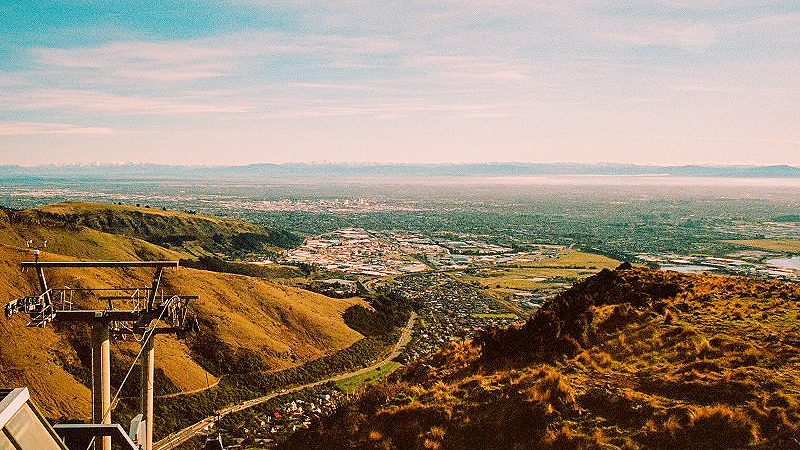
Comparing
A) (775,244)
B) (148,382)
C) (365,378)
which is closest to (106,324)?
(148,382)

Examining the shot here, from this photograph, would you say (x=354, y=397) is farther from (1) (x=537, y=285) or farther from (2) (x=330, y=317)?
(1) (x=537, y=285)

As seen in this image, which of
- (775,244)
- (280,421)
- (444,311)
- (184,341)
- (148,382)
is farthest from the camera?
(775,244)

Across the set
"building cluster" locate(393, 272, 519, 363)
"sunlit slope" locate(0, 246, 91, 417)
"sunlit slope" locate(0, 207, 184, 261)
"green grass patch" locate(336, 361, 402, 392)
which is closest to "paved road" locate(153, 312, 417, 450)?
"green grass patch" locate(336, 361, 402, 392)

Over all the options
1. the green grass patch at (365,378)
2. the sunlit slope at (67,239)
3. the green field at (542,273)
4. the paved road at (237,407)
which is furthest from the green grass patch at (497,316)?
the sunlit slope at (67,239)

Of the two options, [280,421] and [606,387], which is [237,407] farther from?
[606,387]

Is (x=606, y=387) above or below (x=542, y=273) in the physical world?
above
